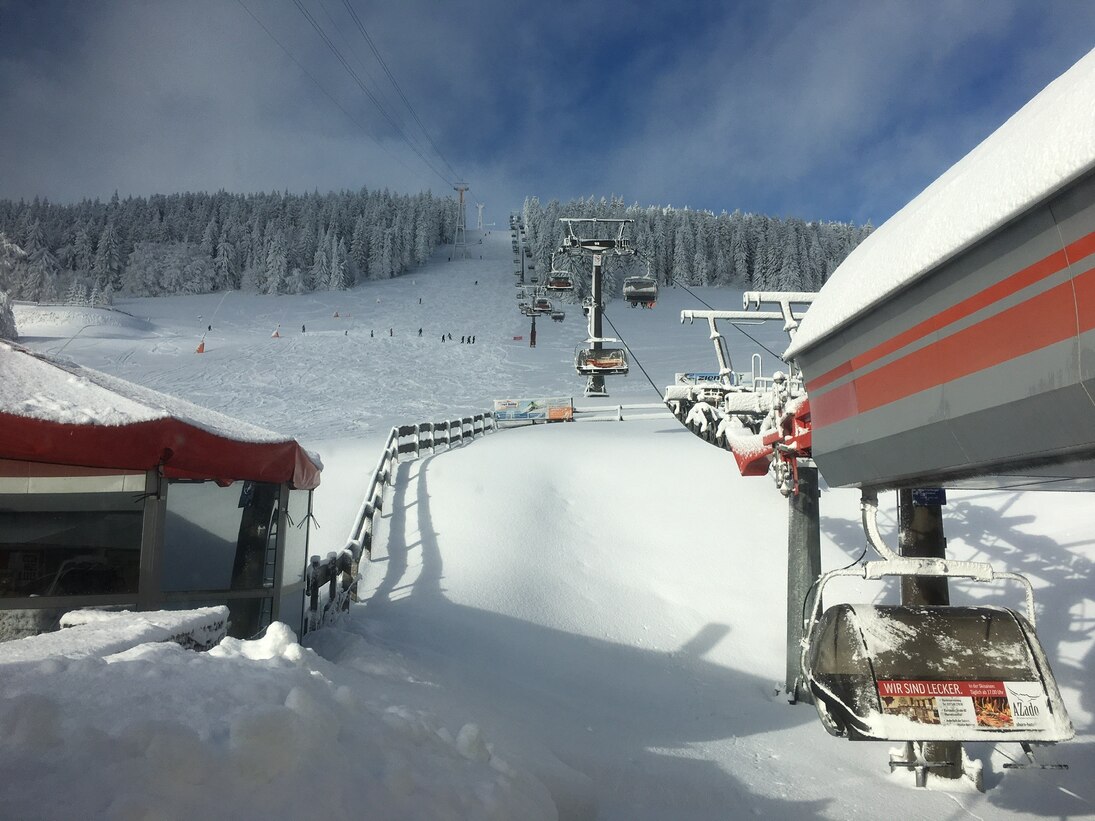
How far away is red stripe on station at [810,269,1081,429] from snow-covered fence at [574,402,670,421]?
76.0 feet

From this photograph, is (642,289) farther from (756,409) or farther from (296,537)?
(296,537)

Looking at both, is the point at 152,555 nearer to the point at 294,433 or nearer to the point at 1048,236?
the point at 1048,236

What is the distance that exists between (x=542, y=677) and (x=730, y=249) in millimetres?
95113

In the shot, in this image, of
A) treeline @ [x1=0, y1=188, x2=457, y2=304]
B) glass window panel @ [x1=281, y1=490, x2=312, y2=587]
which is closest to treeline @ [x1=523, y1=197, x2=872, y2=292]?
treeline @ [x1=0, y1=188, x2=457, y2=304]

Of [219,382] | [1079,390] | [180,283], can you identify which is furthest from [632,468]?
[180,283]

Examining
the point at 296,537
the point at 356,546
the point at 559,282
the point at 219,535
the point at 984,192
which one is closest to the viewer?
the point at 984,192

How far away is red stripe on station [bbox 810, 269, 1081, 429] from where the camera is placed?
2.44 meters

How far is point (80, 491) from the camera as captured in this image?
15.9ft

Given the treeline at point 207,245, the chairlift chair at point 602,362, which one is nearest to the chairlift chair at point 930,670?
the chairlift chair at point 602,362

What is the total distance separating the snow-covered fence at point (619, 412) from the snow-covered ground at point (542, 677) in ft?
19.7

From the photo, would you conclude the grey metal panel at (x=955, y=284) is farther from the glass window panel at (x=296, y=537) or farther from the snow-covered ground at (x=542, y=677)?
the glass window panel at (x=296, y=537)

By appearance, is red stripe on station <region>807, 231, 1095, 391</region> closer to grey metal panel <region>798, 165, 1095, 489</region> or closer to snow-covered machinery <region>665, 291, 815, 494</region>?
grey metal panel <region>798, 165, 1095, 489</region>

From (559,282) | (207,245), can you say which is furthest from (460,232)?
(559,282)

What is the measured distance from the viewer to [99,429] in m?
4.54
